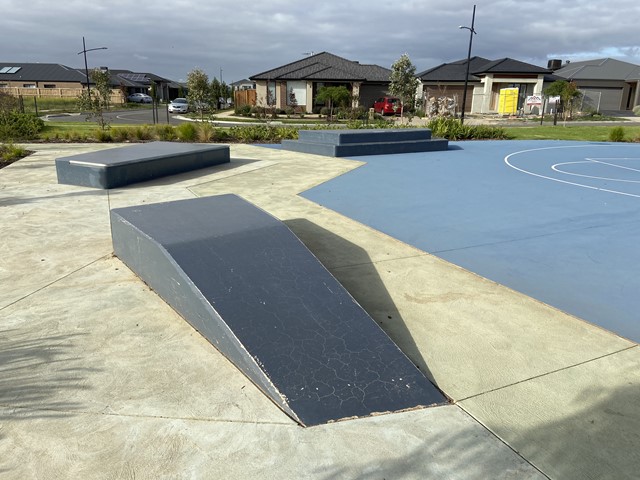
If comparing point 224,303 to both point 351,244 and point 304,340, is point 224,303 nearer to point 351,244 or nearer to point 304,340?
point 304,340

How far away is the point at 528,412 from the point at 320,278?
2.17 metres

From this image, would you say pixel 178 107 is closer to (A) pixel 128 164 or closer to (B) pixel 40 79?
(B) pixel 40 79

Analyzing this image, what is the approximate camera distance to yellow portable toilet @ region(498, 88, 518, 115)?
46.2m

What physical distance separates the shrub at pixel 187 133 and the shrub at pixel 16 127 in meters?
6.52

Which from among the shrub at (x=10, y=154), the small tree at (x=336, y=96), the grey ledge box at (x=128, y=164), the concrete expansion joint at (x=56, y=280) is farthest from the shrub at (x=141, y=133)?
the small tree at (x=336, y=96)

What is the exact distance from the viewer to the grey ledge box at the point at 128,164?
33.8ft

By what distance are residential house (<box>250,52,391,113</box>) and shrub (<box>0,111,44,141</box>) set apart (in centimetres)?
2949

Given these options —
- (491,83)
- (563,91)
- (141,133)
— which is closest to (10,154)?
(141,133)

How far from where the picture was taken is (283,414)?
3.17 metres

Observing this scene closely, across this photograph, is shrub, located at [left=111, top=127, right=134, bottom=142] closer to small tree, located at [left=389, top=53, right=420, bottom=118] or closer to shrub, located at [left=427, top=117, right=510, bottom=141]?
shrub, located at [left=427, top=117, right=510, bottom=141]

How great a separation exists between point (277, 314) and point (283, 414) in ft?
3.29

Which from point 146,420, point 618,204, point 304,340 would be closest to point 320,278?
point 304,340

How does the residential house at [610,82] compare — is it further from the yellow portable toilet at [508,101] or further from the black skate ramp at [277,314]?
the black skate ramp at [277,314]

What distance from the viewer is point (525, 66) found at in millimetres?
51656
